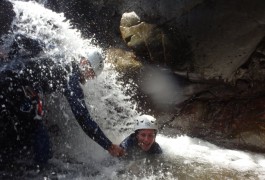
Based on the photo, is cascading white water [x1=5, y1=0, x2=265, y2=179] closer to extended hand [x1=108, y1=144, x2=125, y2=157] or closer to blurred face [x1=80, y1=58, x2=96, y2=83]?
blurred face [x1=80, y1=58, x2=96, y2=83]

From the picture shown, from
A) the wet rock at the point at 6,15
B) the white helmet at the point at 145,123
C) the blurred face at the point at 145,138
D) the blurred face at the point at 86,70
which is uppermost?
the wet rock at the point at 6,15

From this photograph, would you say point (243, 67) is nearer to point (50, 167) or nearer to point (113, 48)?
point (113, 48)

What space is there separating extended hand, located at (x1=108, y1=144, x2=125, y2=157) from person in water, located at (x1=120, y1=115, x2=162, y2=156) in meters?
0.16

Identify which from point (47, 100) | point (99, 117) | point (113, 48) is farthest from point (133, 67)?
point (47, 100)

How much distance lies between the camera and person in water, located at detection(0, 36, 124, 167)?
392 centimetres

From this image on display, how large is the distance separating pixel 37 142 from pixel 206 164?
2701 mm

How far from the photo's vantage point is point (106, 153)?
5191mm

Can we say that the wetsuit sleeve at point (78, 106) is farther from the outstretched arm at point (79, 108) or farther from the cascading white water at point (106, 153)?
the cascading white water at point (106, 153)

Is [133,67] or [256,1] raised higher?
[256,1]

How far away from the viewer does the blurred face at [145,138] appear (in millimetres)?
4818

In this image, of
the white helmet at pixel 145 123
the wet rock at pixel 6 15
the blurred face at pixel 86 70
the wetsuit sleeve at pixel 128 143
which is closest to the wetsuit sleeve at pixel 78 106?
the blurred face at pixel 86 70

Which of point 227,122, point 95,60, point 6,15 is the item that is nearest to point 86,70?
point 95,60

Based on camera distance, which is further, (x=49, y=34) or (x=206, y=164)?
(x=49, y=34)

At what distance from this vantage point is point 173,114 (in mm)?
6633
